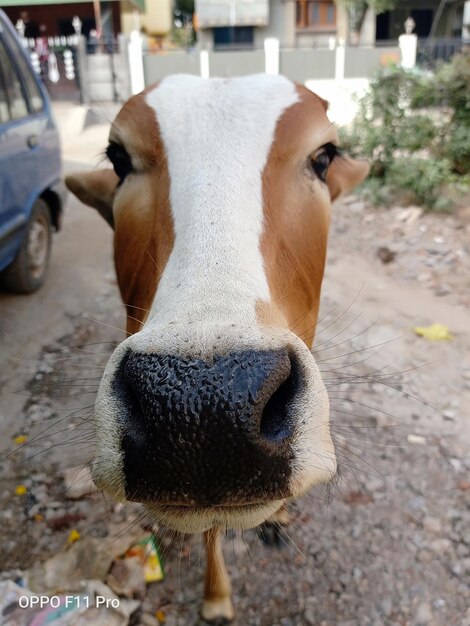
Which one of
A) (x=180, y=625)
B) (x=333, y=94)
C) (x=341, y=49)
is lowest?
(x=180, y=625)

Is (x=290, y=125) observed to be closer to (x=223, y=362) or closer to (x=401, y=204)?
(x=223, y=362)

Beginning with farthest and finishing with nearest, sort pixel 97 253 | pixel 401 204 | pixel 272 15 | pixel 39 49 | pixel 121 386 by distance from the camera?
1. pixel 272 15
2. pixel 39 49
3. pixel 401 204
4. pixel 97 253
5. pixel 121 386

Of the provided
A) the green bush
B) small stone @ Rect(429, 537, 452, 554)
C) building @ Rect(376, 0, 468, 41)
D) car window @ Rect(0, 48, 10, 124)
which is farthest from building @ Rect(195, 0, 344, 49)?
small stone @ Rect(429, 537, 452, 554)

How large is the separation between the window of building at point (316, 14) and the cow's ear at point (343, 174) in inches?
1101

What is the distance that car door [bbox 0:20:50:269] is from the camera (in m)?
4.42

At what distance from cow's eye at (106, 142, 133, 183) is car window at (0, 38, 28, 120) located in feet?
9.36

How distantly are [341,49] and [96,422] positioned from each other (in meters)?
16.8

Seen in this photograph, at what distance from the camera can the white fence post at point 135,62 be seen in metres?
16.2

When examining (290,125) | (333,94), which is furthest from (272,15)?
(290,125)

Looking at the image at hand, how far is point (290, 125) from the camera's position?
2145 mm

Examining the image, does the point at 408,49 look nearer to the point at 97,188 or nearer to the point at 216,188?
the point at 97,188

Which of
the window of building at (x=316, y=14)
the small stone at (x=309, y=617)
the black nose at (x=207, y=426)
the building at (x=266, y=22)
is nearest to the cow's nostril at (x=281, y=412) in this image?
the black nose at (x=207, y=426)

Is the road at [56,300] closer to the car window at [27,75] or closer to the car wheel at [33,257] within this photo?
the car wheel at [33,257]

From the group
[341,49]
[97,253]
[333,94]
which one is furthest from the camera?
[341,49]
